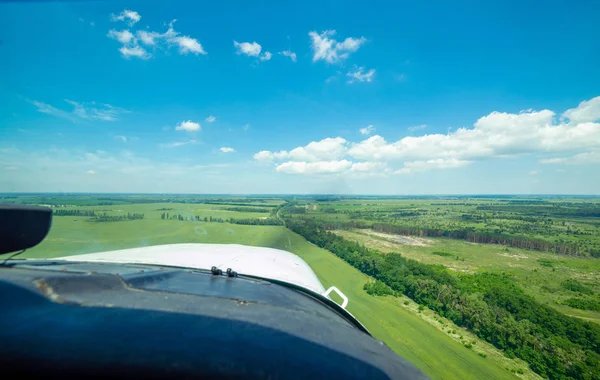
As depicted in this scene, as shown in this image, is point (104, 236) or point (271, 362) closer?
point (271, 362)

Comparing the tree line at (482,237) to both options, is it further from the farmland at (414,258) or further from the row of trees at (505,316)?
the row of trees at (505,316)

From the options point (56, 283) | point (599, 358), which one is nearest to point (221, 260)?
point (56, 283)

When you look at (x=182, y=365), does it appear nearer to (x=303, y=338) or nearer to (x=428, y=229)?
(x=303, y=338)

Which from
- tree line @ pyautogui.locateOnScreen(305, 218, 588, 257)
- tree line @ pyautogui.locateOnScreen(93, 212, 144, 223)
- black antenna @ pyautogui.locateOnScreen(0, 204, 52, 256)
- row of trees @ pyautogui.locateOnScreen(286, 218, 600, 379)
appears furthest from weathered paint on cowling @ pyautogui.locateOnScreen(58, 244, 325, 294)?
tree line @ pyautogui.locateOnScreen(305, 218, 588, 257)

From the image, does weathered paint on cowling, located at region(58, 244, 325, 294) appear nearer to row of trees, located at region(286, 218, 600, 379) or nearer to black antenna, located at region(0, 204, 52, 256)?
black antenna, located at region(0, 204, 52, 256)

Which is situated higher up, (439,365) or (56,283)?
(56,283)

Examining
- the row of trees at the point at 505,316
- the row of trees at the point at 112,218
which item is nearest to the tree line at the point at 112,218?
the row of trees at the point at 112,218

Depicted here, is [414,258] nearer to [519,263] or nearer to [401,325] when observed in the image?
[519,263]

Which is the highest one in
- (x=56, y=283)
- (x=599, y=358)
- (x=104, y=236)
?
(x=56, y=283)
